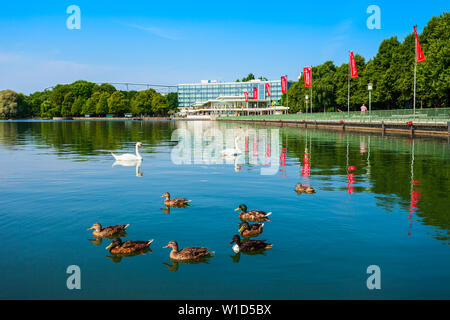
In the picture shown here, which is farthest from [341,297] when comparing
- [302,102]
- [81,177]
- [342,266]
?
[302,102]

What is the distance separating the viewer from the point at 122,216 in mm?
12672

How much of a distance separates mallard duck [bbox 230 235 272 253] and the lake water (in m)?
0.18

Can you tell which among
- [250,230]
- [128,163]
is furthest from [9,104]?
[250,230]

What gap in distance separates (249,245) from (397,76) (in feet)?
229

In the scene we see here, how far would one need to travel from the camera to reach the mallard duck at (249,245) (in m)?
9.34

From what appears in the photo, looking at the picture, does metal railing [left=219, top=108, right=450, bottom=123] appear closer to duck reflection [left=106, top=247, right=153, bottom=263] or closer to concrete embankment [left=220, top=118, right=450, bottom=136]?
concrete embankment [left=220, top=118, right=450, bottom=136]

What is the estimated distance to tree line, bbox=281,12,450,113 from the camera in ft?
168

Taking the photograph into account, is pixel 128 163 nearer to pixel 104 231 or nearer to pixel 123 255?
pixel 104 231

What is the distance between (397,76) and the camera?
2790 inches

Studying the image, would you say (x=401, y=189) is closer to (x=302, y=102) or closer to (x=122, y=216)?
(x=122, y=216)

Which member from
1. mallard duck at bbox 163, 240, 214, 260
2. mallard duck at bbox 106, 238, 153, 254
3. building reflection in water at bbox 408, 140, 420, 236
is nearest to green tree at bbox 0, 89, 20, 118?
building reflection in water at bbox 408, 140, 420, 236

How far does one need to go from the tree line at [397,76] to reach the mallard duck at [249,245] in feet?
155

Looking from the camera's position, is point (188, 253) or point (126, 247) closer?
point (188, 253)
